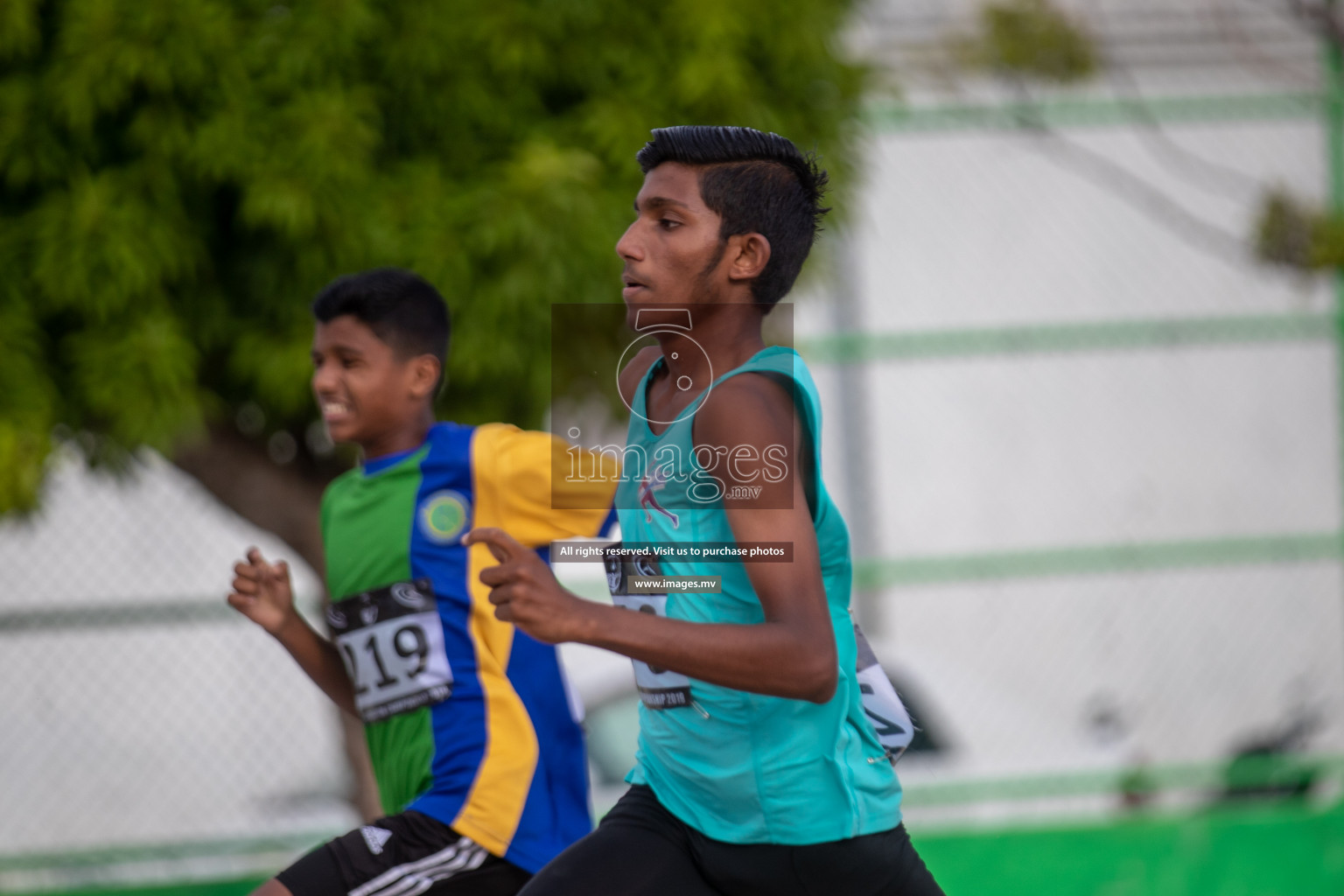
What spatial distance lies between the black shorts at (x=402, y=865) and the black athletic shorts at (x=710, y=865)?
0.59m

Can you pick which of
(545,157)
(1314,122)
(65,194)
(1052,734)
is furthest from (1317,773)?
(65,194)

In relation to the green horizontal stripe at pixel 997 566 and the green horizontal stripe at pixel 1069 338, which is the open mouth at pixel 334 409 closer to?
the green horizontal stripe at pixel 997 566

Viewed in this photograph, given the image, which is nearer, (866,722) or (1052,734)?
(866,722)

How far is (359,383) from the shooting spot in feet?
9.76

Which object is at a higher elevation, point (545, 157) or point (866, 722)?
point (545, 157)

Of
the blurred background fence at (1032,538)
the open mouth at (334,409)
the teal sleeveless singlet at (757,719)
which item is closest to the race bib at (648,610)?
the teal sleeveless singlet at (757,719)

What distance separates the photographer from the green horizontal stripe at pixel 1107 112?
20.7ft

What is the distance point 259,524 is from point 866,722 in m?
2.90

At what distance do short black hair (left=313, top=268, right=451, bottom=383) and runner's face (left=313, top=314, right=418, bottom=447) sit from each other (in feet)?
0.08

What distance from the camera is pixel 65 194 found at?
3.84 meters

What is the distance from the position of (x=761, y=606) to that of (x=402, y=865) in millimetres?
1102

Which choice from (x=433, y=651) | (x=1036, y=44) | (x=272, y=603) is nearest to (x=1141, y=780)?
(x=1036, y=44)

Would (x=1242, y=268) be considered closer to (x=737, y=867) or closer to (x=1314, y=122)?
(x=1314, y=122)

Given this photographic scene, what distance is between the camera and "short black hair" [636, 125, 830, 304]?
2043mm
